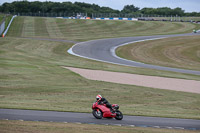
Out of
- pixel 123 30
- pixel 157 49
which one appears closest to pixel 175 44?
pixel 157 49

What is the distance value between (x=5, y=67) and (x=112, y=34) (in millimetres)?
58944

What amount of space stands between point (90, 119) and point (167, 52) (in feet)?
153

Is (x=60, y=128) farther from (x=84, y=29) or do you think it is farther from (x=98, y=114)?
(x=84, y=29)

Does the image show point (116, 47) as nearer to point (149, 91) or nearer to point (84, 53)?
point (84, 53)

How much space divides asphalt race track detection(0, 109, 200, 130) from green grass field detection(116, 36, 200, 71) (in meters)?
31.3

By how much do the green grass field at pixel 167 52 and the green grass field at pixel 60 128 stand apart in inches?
1340

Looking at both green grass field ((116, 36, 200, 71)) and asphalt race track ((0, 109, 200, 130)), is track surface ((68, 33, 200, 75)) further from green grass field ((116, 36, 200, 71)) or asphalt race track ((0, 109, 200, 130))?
asphalt race track ((0, 109, 200, 130))

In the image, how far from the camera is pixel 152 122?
15711 millimetres

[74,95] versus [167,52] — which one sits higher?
[74,95]

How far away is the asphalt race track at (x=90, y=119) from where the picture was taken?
590 inches

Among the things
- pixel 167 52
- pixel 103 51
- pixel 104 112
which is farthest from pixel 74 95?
pixel 167 52

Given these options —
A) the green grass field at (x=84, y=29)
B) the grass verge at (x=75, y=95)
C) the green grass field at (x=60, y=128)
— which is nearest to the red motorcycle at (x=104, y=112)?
the green grass field at (x=60, y=128)

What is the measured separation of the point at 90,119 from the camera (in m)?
15.6

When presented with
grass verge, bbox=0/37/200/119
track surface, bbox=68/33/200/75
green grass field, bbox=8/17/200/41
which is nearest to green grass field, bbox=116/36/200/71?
track surface, bbox=68/33/200/75
